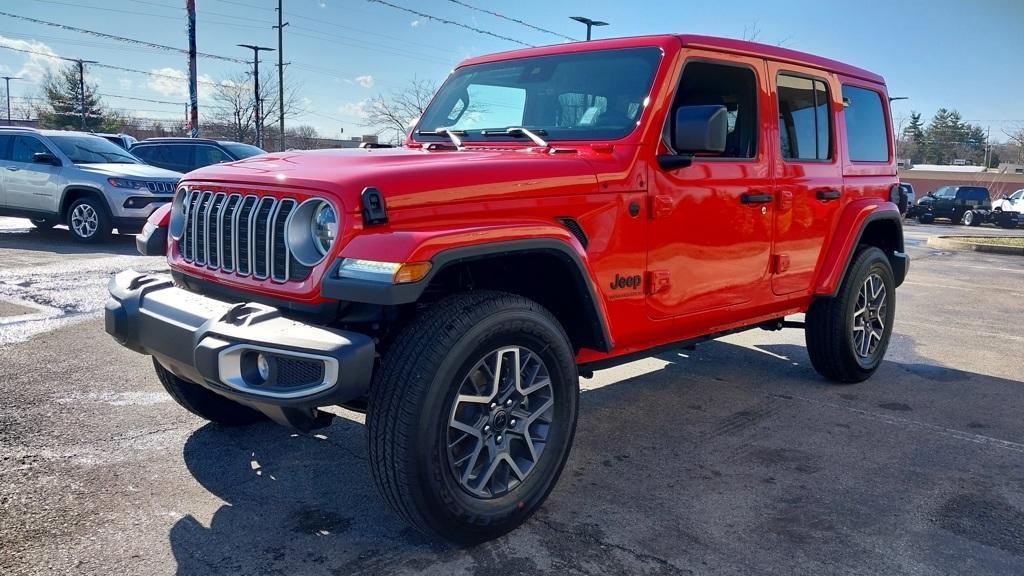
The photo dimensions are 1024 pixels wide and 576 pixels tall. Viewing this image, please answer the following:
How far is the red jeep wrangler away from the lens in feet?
8.86

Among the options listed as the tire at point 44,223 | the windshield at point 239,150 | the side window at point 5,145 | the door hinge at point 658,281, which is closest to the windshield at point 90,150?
the side window at point 5,145

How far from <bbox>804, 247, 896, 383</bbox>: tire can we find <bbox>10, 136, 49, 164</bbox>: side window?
11498mm

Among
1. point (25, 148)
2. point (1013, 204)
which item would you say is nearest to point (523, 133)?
point (25, 148)

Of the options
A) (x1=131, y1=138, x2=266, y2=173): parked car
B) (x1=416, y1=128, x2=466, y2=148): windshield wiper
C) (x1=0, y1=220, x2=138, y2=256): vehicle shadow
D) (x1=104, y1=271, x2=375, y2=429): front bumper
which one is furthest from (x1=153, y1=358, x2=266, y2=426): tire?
(x1=131, y1=138, x2=266, y2=173): parked car

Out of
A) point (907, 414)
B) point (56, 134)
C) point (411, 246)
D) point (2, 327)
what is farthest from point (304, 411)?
point (56, 134)

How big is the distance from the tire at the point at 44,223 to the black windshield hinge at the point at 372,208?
11111 millimetres

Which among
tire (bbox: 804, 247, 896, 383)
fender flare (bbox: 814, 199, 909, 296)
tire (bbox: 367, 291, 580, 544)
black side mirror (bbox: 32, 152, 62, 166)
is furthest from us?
black side mirror (bbox: 32, 152, 62, 166)

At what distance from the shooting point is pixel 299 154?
3.62 m

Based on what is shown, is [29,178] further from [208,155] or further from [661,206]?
[661,206]

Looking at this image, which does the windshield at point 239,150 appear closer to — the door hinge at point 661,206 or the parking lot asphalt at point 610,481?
the parking lot asphalt at point 610,481

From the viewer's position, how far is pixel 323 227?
2.88 meters

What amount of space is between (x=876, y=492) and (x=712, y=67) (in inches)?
86.9

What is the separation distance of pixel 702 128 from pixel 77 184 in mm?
10794

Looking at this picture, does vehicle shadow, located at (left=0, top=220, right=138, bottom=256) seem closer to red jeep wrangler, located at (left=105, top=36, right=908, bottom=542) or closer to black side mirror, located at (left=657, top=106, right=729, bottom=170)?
red jeep wrangler, located at (left=105, top=36, right=908, bottom=542)
